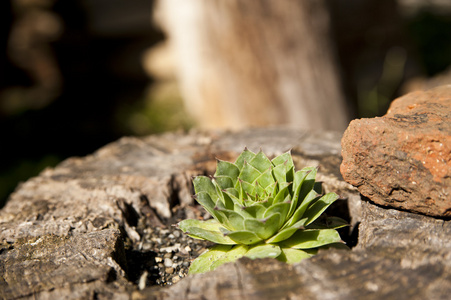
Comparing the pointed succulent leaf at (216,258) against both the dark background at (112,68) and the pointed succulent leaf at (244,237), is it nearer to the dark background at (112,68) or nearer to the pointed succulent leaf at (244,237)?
the pointed succulent leaf at (244,237)

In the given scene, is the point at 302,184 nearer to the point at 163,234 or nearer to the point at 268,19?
the point at 163,234

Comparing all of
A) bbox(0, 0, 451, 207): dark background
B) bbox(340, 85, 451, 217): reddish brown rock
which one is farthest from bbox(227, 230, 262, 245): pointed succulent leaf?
bbox(0, 0, 451, 207): dark background

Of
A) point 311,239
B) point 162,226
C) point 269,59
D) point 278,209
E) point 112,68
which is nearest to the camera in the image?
point 278,209

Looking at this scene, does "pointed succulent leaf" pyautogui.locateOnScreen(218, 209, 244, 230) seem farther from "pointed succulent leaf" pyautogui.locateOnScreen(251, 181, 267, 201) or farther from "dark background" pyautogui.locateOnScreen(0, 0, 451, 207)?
"dark background" pyautogui.locateOnScreen(0, 0, 451, 207)

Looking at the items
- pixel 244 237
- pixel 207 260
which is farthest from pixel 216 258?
pixel 244 237

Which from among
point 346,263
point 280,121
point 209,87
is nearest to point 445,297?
point 346,263

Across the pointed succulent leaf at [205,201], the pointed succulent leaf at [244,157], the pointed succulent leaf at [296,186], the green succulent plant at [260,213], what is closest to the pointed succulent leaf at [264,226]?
the green succulent plant at [260,213]

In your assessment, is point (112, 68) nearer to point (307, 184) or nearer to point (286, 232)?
point (307, 184)
